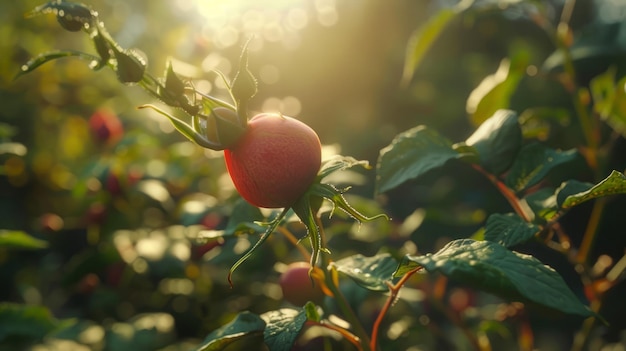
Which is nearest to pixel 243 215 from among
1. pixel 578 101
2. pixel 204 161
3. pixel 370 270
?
pixel 370 270

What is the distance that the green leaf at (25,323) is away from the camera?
1.16 metres

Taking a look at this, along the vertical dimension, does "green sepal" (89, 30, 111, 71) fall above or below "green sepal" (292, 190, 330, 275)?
above

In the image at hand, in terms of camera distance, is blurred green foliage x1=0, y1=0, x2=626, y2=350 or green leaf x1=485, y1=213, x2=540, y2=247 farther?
blurred green foliage x1=0, y1=0, x2=626, y2=350

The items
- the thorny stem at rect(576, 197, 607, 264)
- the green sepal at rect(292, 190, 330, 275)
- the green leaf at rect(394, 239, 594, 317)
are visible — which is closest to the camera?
the green leaf at rect(394, 239, 594, 317)

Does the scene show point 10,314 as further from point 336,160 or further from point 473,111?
point 473,111

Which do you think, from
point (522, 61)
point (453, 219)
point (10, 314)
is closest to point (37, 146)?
point (10, 314)

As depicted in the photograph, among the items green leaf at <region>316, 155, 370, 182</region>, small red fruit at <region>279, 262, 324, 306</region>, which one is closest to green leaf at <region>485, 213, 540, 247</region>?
green leaf at <region>316, 155, 370, 182</region>

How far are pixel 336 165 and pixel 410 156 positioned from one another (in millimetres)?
190

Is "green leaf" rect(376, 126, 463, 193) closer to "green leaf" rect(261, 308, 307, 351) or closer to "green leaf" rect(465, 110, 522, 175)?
"green leaf" rect(465, 110, 522, 175)

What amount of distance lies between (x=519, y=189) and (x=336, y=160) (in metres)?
0.29

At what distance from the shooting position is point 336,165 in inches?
23.8

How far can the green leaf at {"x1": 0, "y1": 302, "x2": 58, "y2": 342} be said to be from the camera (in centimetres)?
116

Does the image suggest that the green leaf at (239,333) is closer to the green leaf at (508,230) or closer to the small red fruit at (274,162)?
the small red fruit at (274,162)

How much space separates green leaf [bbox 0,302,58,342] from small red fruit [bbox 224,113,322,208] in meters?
0.84
